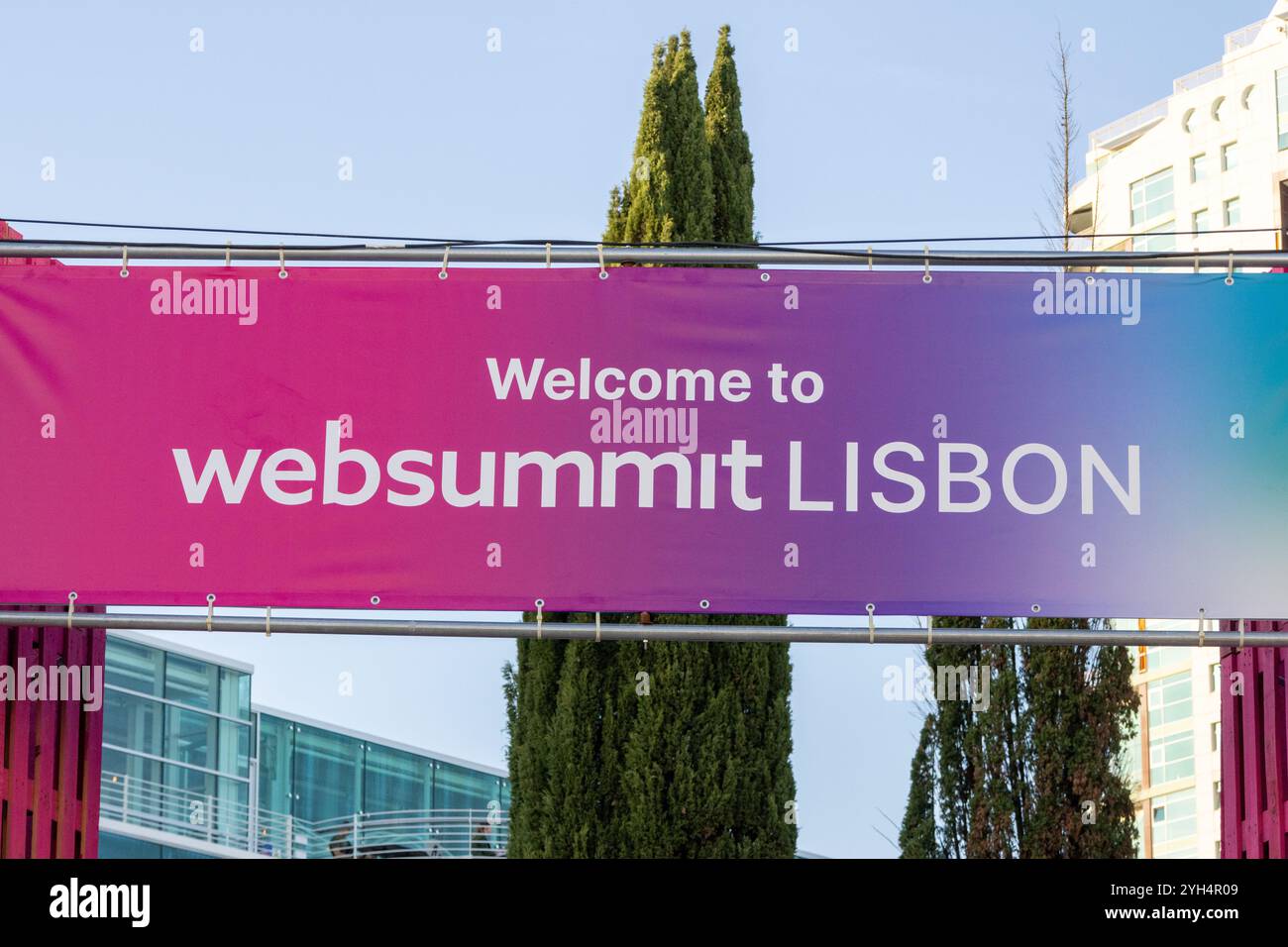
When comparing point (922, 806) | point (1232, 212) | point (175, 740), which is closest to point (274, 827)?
point (175, 740)

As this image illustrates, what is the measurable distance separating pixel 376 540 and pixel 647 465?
1.27 metres

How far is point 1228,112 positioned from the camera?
6888 centimetres

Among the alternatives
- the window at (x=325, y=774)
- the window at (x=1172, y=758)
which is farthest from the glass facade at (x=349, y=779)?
the window at (x=1172, y=758)

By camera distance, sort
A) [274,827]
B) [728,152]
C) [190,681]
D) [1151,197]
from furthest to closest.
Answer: [1151,197] < [190,681] < [274,827] < [728,152]

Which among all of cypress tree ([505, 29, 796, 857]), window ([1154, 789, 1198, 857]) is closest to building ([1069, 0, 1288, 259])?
window ([1154, 789, 1198, 857])

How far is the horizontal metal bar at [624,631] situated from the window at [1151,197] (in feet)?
226

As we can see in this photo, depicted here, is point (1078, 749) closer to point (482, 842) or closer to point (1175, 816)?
point (482, 842)

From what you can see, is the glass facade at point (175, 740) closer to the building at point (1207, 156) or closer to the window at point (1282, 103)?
the building at point (1207, 156)

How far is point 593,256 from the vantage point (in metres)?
8.11

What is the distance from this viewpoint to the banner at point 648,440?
7.86 metres

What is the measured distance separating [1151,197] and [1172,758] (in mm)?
23814

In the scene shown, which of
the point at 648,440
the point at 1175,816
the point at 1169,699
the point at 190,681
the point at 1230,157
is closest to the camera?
the point at 648,440

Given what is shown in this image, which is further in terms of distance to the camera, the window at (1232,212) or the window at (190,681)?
the window at (1232,212)
